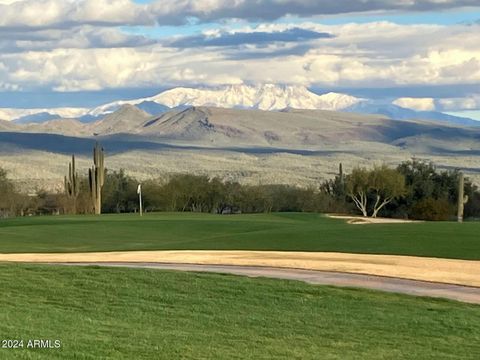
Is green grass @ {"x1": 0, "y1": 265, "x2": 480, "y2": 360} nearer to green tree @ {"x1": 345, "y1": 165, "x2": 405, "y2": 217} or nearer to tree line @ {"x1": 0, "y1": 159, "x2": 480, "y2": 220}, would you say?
tree line @ {"x1": 0, "y1": 159, "x2": 480, "y2": 220}

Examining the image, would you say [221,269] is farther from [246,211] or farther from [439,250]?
[246,211]

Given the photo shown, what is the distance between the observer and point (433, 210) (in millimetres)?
72250

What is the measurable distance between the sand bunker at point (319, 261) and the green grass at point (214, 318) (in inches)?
167

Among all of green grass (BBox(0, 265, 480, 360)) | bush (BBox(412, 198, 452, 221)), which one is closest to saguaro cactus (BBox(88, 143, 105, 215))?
bush (BBox(412, 198, 452, 221))

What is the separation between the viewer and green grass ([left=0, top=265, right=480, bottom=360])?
14.0 meters

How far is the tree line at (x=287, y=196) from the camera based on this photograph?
75188 mm

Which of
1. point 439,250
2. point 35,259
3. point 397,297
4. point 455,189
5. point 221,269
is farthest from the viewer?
point 455,189

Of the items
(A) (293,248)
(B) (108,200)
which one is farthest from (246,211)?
(A) (293,248)

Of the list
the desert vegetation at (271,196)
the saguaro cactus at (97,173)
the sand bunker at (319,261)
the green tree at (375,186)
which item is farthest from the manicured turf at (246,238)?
the green tree at (375,186)

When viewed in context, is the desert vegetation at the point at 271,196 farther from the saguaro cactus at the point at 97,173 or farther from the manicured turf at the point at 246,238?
the manicured turf at the point at 246,238

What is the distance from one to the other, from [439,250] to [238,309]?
1564 centimetres

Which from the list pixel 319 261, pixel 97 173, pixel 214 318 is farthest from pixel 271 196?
pixel 214 318

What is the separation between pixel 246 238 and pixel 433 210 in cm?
3627

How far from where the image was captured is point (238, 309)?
18422mm
